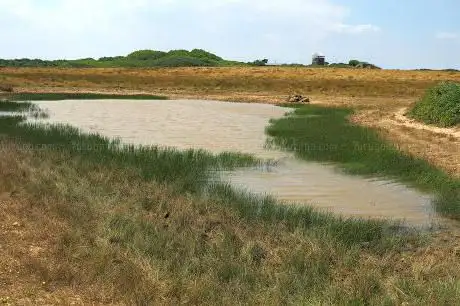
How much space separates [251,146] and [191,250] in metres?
12.4

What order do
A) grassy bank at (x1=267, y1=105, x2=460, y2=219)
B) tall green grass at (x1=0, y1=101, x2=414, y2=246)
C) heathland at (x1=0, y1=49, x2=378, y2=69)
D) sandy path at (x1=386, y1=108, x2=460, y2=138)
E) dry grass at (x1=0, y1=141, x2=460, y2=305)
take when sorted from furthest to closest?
1. heathland at (x1=0, y1=49, x2=378, y2=69)
2. sandy path at (x1=386, y1=108, x2=460, y2=138)
3. grassy bank at (x1=267, y1=105, x2=460, y2=219)
4. tall green grass at (x1=0, y1=101, x2=414, y2=246)
5. dry grass at (x1=0, y1=141, x2=460, y2=305)

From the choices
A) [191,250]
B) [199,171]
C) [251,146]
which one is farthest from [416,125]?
[191,250]

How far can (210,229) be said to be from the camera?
29.3 feet

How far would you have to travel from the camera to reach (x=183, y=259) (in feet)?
24.4

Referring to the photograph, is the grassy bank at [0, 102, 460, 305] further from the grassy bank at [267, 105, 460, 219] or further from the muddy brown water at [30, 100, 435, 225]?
the grassy bank at [267, 105, 460, 219]

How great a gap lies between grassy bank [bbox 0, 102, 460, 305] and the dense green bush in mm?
16394

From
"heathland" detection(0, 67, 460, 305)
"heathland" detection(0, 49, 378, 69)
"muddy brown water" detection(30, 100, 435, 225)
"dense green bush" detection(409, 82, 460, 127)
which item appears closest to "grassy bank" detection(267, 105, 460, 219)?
"heathland" detection(0, 67, 460, 305)

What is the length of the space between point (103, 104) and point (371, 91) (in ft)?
91.5

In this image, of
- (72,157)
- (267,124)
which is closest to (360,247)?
(72,157)

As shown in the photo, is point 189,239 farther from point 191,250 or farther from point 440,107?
point 440,107

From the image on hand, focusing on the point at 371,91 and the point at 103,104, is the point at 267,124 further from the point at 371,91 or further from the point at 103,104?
the point at 371,91

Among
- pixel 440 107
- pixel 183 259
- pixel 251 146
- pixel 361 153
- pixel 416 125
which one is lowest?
pixel 251 146

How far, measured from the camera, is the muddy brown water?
11539mm

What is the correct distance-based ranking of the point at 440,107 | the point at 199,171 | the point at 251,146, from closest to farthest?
the point at 199,171 → the point at 251,146 → the point at 440,107
